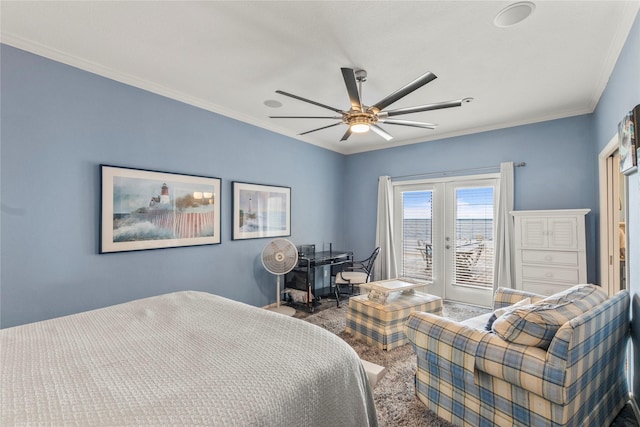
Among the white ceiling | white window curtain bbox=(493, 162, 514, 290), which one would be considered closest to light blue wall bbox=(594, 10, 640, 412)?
the white ceiling

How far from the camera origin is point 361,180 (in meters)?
5.61

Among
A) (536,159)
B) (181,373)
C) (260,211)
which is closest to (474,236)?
(536,159)

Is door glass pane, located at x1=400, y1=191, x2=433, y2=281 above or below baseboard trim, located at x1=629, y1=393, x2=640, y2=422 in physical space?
above

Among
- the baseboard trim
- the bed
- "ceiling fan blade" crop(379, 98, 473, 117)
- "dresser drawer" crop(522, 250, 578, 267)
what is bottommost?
the baseboard trim

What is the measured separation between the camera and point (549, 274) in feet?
11.3

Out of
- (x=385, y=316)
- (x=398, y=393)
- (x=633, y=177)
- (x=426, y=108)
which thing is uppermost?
(x=426, y=108)

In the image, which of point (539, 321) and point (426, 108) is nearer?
point (539, 321)

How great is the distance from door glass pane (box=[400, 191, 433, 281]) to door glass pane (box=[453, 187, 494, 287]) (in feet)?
1.42

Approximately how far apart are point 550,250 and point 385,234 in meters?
2.29

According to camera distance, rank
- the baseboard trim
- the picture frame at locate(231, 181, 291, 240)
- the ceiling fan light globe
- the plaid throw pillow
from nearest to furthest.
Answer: the plaid throw pillow, the baseboard trim, the ceiling fan light globe, the picture frame at locate(231, 181, 291, 240)

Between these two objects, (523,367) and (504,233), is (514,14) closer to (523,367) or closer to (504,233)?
(523,367)

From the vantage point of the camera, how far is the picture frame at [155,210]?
274cm

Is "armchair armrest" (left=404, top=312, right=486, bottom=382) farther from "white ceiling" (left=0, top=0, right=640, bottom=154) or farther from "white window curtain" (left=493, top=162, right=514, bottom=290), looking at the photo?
"white window curtain" (left=493, top=162, right=514, bottom=290)

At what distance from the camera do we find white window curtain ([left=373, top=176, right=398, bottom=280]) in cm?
509
